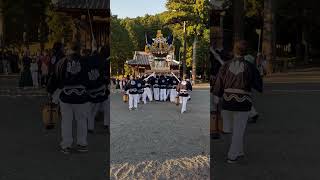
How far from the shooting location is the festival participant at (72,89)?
910 cm

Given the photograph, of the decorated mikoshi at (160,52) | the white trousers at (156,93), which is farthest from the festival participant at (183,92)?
the decorated mikoshi at (160,52)

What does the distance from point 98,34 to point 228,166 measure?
114 inches

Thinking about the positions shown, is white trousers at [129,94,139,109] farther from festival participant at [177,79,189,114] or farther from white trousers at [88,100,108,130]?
white trousers at [88,100,108,130]

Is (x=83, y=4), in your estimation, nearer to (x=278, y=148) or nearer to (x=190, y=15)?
(x=190, y=15)

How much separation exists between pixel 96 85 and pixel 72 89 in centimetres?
150

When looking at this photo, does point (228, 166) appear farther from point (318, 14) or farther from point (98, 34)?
point (318, 14)

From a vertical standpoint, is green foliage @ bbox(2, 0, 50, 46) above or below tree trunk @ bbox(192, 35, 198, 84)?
above

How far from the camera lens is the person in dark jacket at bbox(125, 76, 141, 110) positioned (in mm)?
11788

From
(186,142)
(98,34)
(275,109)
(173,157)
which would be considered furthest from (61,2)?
(275,109)

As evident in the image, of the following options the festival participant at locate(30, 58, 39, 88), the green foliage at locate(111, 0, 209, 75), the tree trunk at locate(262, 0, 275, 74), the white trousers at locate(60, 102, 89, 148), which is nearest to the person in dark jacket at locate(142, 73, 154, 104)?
the green foliage at locate(111, 0, 209, 75)

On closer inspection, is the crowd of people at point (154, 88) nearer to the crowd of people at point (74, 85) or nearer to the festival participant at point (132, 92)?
the festival participant at point (132, 92)

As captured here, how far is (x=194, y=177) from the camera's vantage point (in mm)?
7047

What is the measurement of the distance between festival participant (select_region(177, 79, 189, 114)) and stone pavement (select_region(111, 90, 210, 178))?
0.16 meters

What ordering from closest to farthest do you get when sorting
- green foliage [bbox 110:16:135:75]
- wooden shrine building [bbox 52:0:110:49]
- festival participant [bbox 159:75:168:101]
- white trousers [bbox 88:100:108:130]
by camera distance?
wooden shrine building [bbox 52:0:110:49] < green foliage [bbox 110:16:135:75] < white trousers [bbox 88:100:108:130] < festival participant [bbox 159:75:168:101]
